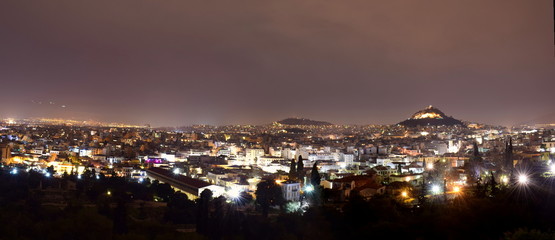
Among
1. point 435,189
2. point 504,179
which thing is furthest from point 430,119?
point 435,189

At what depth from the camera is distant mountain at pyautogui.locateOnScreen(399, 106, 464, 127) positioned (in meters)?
61.6

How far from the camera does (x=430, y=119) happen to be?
63656 millimetres

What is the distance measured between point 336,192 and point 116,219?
588cm

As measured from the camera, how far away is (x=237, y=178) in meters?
17.0

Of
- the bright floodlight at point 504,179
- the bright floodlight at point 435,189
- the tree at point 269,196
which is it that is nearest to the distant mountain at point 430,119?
the bright floodlight at point 504,179

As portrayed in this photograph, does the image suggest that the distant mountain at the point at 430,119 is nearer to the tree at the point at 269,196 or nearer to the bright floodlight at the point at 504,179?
the bright floodlight at the point at 504,179

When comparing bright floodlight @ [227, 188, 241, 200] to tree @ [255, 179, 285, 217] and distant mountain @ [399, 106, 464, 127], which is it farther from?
distant mountain @ [399, 106, 464, 127]

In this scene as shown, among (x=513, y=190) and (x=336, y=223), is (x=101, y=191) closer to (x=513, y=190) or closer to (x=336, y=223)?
(x=336, y=223)

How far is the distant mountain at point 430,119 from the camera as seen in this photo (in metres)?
61.6

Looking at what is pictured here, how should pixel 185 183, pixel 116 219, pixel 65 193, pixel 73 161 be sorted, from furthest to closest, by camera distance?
pixel 73 161 < pixel 185 183 < pixel 65 193 < pixel 116 219

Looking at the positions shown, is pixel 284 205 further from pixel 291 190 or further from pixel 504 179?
pixel 504 179

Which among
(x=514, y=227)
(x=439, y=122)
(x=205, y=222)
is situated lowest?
(x=205, y=222)

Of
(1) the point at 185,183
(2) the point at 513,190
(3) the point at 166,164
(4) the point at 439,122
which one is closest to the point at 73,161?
(3) the point at 166,164

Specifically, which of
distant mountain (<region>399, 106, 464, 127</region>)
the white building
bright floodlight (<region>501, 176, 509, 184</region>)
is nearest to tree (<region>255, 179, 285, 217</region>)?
the white building
